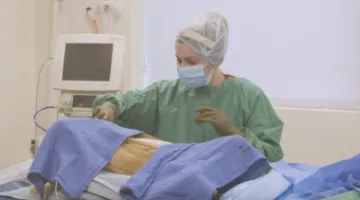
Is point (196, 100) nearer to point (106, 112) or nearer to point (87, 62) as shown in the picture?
point (106, 112)

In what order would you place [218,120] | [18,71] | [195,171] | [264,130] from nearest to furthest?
1. [195,171]
2. [218,120]
3. [264,130]
4. [18,71]

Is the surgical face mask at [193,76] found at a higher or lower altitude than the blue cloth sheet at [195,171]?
higher

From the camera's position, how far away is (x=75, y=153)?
1.04m

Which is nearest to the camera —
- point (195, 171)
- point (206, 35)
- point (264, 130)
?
point (195, 171)

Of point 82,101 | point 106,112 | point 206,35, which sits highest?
point 206,35

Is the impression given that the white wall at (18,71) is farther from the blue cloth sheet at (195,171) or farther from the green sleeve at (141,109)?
the blue cloth sheet at (195,171)

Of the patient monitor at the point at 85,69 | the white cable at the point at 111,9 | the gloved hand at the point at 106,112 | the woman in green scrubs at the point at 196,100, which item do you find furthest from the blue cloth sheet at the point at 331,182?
the white cable at the point at 111,9

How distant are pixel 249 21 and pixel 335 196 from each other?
1.52 metres

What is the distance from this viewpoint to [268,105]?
150 centimetres

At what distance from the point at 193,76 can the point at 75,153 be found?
0.59 m

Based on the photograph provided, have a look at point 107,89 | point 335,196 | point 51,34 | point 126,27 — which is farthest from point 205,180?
point 51,34

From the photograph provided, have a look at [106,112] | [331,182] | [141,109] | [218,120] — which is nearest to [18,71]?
[141,109]

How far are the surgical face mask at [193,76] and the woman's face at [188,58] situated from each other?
0.02m

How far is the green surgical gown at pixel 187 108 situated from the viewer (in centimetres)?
148
